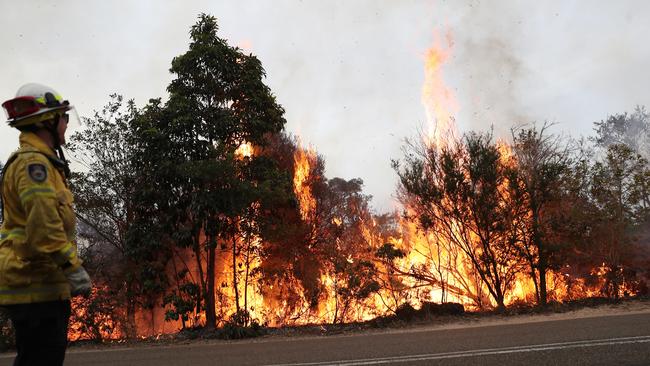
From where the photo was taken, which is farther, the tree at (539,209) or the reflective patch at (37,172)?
the tree at (539,209)

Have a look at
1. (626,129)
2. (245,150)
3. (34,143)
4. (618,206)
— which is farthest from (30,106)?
(626,129)

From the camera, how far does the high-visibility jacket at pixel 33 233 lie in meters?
2.40

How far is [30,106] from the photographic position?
8.59 ft

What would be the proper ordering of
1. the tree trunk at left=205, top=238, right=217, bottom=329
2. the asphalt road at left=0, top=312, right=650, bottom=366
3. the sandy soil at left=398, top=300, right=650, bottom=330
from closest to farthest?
the asphalt road at left=0, top=312, right=650, bottom=366, the sandy soil at left=398, top=300, right=650, bottom=330, the tree trunk at left=205, top=238, right=217, bottom=329

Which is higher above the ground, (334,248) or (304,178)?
(304,178)

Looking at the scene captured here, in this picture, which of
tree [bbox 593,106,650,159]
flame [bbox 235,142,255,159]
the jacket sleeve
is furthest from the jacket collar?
tree [bbox 593,106,650,159]

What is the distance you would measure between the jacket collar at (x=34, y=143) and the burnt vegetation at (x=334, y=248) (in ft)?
31.6

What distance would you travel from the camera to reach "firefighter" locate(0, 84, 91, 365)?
2.41 metres

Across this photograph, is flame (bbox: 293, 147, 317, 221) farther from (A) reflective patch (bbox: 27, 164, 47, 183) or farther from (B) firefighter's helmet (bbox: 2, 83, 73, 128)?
(A) reflective patch (bbox: 27, 164, 47, 183)

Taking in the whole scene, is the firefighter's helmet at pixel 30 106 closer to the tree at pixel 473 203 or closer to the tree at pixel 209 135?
the tree at pixel 209 135

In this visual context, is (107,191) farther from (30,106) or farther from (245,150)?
(30,106)

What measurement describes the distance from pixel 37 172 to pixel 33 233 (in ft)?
1.00

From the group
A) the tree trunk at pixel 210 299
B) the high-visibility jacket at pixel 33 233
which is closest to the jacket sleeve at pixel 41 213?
the high-visibility jacket at pixel 33 233

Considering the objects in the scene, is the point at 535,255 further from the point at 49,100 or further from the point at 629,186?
the point at 49,100
